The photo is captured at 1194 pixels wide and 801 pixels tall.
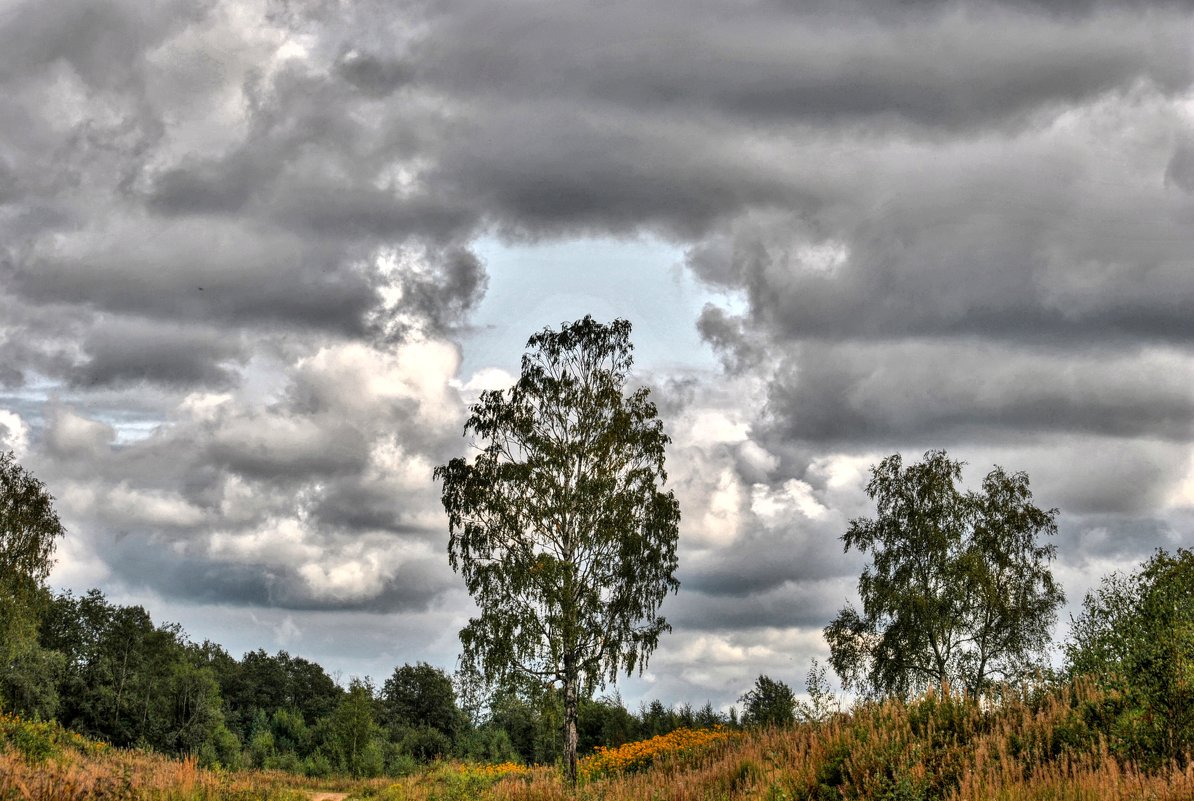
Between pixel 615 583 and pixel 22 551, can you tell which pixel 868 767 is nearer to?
pixel 615 583

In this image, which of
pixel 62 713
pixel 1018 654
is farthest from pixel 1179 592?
pixel 62 713

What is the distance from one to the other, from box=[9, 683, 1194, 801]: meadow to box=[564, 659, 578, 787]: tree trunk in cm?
448

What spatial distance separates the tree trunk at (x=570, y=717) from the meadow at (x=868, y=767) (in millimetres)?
4479

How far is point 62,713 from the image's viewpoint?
6066cm

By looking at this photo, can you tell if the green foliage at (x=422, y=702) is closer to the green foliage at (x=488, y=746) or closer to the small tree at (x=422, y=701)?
the small tree at (x=422, y=701)

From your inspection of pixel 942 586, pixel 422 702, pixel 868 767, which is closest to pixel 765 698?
pixel 942 586

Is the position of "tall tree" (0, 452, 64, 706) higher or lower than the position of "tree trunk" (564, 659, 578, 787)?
higher

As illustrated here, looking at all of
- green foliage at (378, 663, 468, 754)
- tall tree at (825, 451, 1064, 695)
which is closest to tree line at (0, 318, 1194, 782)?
tall tree at (825, 451, 1064, 695)

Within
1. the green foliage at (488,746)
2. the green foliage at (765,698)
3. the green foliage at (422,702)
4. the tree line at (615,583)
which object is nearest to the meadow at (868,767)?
the tree line at (615,583)

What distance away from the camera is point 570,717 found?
1174 inches

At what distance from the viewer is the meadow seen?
12.4 meters

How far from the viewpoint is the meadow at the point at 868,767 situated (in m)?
12.4

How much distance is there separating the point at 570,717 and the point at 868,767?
16.3 meters

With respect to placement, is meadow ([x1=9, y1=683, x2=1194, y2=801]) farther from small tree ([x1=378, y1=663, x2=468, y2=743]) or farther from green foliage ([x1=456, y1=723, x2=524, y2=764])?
small tree ([x1=378, y1=663, x2=468, y2=743])
